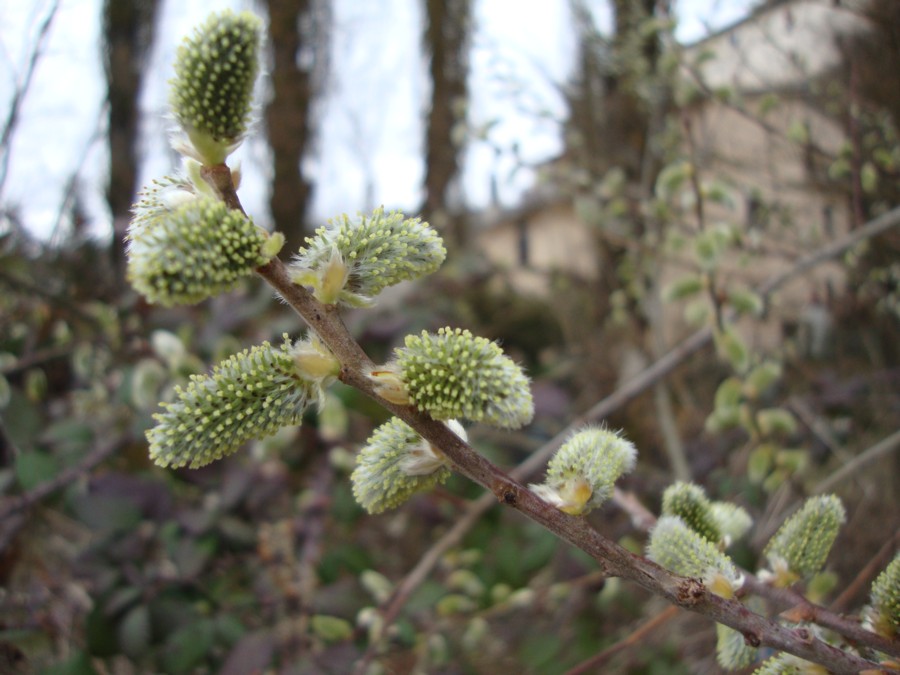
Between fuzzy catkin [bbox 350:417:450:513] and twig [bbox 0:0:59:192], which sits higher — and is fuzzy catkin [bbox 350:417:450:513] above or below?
below

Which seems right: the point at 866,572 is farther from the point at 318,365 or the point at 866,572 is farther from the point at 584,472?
the point at 318,365

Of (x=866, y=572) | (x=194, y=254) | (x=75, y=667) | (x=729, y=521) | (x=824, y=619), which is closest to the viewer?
(x=194, y=254)

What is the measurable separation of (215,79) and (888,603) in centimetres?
80

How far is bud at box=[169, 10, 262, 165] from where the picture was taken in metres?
0.61

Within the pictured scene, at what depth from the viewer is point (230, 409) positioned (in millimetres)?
606

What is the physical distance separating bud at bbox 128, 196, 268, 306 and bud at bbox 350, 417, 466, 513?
0.21m

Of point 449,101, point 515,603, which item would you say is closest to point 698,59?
point 515,603

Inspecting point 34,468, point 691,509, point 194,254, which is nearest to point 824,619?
point 691,509

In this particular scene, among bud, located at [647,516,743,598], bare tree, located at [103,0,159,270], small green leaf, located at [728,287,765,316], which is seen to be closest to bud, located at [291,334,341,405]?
bud, located at [647,516,743,598]

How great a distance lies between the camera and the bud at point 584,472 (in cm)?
69

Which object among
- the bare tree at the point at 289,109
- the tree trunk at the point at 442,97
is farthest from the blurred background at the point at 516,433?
the tree trunk at the point at 442,97

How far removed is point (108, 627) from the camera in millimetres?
1639

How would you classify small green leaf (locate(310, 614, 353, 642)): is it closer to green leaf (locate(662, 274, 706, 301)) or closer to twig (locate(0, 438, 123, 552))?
twig (locate(0, 438, 123, 552))

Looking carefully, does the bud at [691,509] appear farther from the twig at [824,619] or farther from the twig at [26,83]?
the twig at [26,83]
